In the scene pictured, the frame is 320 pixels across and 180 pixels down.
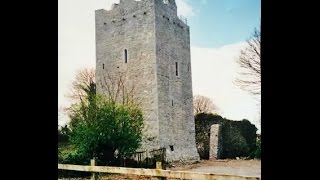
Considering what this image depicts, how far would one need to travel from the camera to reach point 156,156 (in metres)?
16.4

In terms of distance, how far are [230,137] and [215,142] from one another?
1.12 metres

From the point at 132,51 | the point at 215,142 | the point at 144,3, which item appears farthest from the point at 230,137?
the point at 144,3

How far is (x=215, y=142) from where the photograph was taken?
20.3m

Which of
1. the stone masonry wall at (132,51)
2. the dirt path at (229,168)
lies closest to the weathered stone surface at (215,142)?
the dirt path at (229,168)

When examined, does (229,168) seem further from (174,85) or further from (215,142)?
(174,85)

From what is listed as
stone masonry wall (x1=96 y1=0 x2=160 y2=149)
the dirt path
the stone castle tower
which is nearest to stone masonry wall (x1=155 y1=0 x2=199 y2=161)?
the stone castle tower
